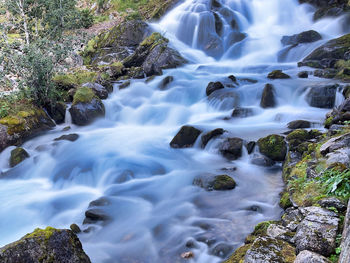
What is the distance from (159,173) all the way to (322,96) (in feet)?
23.3

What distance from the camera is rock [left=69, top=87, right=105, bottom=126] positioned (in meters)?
12.0

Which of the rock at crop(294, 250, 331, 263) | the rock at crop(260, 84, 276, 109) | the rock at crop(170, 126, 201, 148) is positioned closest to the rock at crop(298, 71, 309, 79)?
the rock at crop(260, 84, 276, 109)

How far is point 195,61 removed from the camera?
1919cm

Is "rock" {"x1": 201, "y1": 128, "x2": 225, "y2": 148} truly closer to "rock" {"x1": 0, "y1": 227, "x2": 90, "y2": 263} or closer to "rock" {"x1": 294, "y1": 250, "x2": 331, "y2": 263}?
"rock" {"x1": 0, "y1": 227, "x2": 90, "y2": 263}

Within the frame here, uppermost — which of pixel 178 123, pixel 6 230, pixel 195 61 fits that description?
pixel 195 61

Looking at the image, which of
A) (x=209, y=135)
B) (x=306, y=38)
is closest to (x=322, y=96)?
(x=209, y=135)

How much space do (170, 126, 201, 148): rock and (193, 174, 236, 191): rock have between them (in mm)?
2393

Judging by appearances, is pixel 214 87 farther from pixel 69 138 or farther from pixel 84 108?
pixel 69 138

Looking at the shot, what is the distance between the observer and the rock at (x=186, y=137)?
A: 950 cm

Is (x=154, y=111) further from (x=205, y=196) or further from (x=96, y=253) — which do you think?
(x=96, y=253)

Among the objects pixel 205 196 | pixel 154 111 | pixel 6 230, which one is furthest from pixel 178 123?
pixel 6 230

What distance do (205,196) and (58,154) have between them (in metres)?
5.45

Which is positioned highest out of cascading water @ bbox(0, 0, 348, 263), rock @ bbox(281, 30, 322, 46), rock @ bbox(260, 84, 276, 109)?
rock @ bbox(281, 30, 322, 46)

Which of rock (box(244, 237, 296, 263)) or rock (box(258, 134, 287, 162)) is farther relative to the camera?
rock (box(258, 134, 287, 162))
